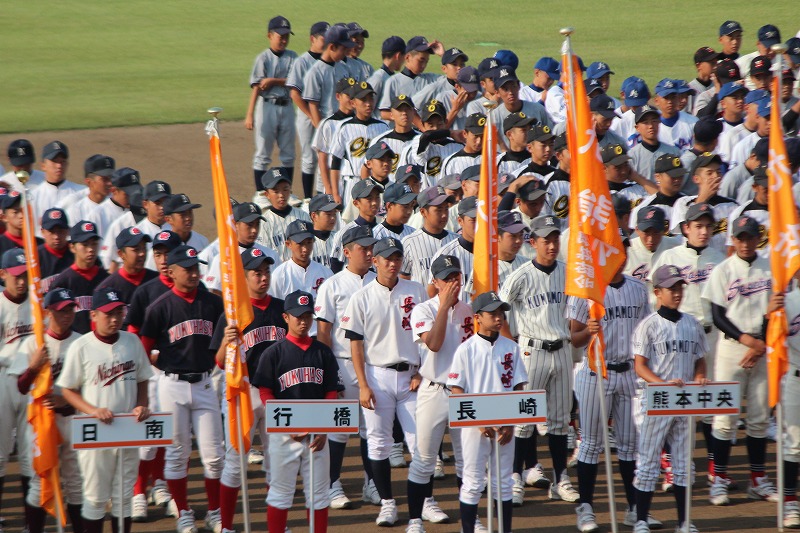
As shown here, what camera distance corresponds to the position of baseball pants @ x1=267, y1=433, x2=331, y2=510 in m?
7.87

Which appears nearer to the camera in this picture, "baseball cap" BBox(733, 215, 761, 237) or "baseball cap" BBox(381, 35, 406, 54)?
"baseball cap" BBox(733, 215, 761, 237)

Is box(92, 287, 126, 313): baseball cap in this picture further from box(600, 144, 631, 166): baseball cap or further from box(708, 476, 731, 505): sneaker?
box(600, 144, 631, 166): baseball cap

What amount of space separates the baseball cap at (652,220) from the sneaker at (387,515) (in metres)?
2.87

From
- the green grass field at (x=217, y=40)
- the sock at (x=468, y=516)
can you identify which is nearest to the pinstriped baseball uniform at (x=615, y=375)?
the sock at (x=468, y=516)

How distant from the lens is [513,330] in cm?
908

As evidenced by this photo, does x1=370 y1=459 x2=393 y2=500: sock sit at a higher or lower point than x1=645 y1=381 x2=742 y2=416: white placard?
lower

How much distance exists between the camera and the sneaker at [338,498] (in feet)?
29.3

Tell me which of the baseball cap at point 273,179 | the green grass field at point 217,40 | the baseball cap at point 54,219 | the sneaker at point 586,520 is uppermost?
the green grass field at point 217,40

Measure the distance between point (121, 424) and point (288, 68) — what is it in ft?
26.0

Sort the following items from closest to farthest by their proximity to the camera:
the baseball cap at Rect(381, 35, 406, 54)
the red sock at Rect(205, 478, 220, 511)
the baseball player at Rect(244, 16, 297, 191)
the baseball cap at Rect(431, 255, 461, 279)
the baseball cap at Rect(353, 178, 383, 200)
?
the baseball cap at Rect(431, 255, 461, 279) → the red sock at Rect(205, 478, 220, 511) → the baseball cap at Rect(353, 178, 383, 200) → the baseball cap at Rect(381, 35, 406, 54) → the baseball player at Rect(244, 16, 297, 191)

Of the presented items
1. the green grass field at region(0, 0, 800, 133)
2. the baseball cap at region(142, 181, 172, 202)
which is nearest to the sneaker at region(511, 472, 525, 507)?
the baseball cap at region(142, 181, 172, 202)

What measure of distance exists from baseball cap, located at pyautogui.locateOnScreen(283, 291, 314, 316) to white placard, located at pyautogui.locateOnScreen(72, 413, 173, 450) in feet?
3.59

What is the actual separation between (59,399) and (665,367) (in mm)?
4094

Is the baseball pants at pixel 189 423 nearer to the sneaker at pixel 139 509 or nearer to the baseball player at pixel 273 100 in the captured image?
the sneaker at pixel 139 509
